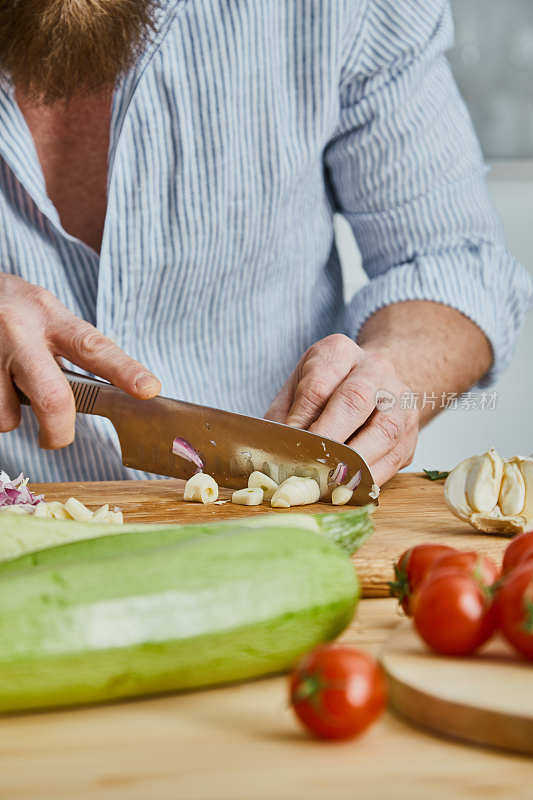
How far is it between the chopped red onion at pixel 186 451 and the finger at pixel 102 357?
11 centimetres

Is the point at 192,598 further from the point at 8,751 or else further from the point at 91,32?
the point at 91,32

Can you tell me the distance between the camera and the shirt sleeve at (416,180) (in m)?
1.59

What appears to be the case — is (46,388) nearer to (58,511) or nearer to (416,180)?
(58,511)

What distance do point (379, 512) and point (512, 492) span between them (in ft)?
Answer: 0.67

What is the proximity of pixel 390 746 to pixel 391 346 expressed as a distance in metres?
1.02

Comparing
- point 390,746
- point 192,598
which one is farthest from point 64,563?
point 390,746

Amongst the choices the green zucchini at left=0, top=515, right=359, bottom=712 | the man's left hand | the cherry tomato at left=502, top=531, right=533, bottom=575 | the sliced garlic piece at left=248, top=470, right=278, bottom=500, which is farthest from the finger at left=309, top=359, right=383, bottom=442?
the green zucchini at left=0, top=515, right=359, bottom=712

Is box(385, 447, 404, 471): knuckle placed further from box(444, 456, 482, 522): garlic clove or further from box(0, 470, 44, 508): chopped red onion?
box(0, 470, 44, 508): chopped red onion

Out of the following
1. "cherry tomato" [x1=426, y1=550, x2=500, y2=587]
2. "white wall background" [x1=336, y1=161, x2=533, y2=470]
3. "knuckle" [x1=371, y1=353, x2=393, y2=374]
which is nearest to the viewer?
"cherry tomato" [x1=426, y1=550, x2=500, y2=587]

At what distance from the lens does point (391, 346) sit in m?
1.47

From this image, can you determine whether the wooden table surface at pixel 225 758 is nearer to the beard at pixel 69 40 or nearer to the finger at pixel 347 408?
the finger at pixel 347 408

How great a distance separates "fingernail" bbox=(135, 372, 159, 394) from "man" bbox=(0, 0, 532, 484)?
242 millimetres

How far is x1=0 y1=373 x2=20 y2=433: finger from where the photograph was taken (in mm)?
1198

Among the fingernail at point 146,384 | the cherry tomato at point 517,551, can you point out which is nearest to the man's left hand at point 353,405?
the fingernail at point 146,384
